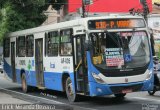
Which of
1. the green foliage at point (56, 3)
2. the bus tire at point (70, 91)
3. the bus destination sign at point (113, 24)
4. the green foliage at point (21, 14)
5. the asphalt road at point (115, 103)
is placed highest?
the green foliage at point (56, 3)

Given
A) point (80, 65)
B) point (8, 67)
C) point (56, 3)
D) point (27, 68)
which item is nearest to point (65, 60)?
point (80, 65)

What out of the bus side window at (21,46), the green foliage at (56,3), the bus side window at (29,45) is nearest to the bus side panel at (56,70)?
the bus side window at (29,45)

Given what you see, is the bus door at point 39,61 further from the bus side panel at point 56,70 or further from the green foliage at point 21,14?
the green foliage at point 21,14

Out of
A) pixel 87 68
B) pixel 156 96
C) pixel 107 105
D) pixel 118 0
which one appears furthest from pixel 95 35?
pixel 118 0

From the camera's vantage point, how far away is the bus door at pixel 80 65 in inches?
598

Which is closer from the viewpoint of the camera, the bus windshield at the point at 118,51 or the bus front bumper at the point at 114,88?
the bus front bumper at the point at 114,88

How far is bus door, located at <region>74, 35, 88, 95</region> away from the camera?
15.2 meters

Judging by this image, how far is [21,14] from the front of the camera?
90.1 feet

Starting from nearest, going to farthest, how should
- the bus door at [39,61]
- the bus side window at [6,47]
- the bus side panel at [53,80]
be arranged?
the bus side panel at [53,80] < the bus door at [39,61] < the bus side window at [6,47]

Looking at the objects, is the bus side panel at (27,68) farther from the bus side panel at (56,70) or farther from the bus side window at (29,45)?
the bus side panel at (56,70)

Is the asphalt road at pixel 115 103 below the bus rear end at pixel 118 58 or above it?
below

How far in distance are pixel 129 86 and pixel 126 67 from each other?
621mm

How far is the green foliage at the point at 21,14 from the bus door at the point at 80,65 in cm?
855

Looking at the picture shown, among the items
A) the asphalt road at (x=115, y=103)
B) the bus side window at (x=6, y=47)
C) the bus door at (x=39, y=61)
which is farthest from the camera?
the bus side window at (x=6, y=47)
